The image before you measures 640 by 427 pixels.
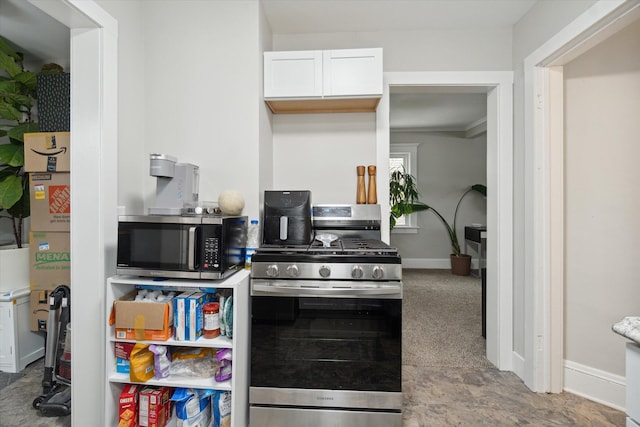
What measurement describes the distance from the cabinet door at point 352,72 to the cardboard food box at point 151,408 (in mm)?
1971

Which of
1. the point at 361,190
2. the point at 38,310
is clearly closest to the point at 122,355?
the point at 38,310

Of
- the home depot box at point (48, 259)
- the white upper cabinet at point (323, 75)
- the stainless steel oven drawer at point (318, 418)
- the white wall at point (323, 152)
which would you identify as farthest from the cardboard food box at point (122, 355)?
the white upper cabinet at point (323, 75)

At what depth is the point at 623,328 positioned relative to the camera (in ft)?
2.73

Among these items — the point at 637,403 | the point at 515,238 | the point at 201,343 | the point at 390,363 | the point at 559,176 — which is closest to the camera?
the point at 637,403

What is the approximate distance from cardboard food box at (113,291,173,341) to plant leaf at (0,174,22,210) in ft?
4.96

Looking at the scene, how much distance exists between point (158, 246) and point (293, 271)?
2.23 ft

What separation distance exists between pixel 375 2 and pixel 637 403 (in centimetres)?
234

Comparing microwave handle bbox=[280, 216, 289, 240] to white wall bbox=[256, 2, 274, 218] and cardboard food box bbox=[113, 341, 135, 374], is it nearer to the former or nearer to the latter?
white wall bbox=[256, 2, 274, 218]

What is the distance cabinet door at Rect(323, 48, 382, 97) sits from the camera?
1938 mm

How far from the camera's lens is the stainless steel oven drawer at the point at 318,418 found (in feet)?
5.01

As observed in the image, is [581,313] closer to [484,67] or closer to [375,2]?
[484,67]

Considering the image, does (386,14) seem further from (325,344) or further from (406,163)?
(406,163)

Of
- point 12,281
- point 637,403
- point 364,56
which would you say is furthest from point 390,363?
point 12,281

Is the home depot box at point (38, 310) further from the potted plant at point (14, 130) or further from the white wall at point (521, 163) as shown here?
the white wall at point (521, 163)
